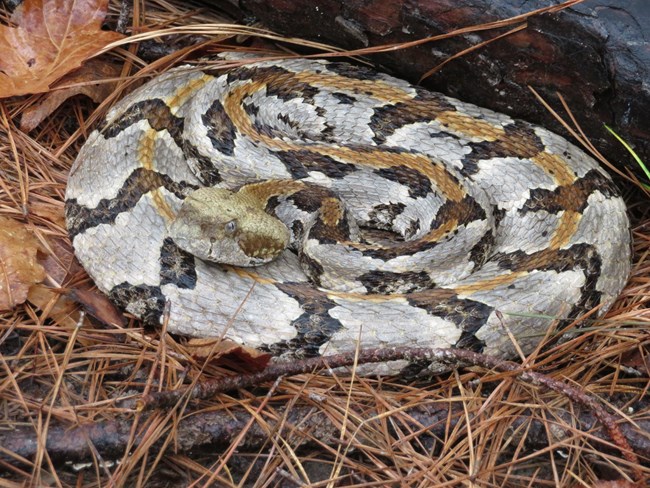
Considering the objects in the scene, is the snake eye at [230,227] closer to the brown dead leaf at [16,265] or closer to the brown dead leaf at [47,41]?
the brown dead leaf at [16,265]

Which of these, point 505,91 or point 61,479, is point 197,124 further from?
point 61,479

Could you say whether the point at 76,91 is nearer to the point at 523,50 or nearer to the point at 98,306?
the point at 98,306

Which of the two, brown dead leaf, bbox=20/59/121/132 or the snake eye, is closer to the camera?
the snake eye

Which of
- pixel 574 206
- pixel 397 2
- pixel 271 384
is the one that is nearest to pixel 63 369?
pixel 271 384

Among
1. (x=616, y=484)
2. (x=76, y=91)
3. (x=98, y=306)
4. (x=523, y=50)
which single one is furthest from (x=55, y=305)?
(x=523, y=50)

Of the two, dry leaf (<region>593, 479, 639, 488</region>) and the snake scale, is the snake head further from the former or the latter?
dry leaf (<region>593, 479, 639, 488</region>)

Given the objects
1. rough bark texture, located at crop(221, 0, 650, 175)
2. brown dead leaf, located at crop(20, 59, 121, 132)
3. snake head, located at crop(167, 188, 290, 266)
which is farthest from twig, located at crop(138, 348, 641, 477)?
brown dead leaf, located at crop(20, 59, 121, 132)
